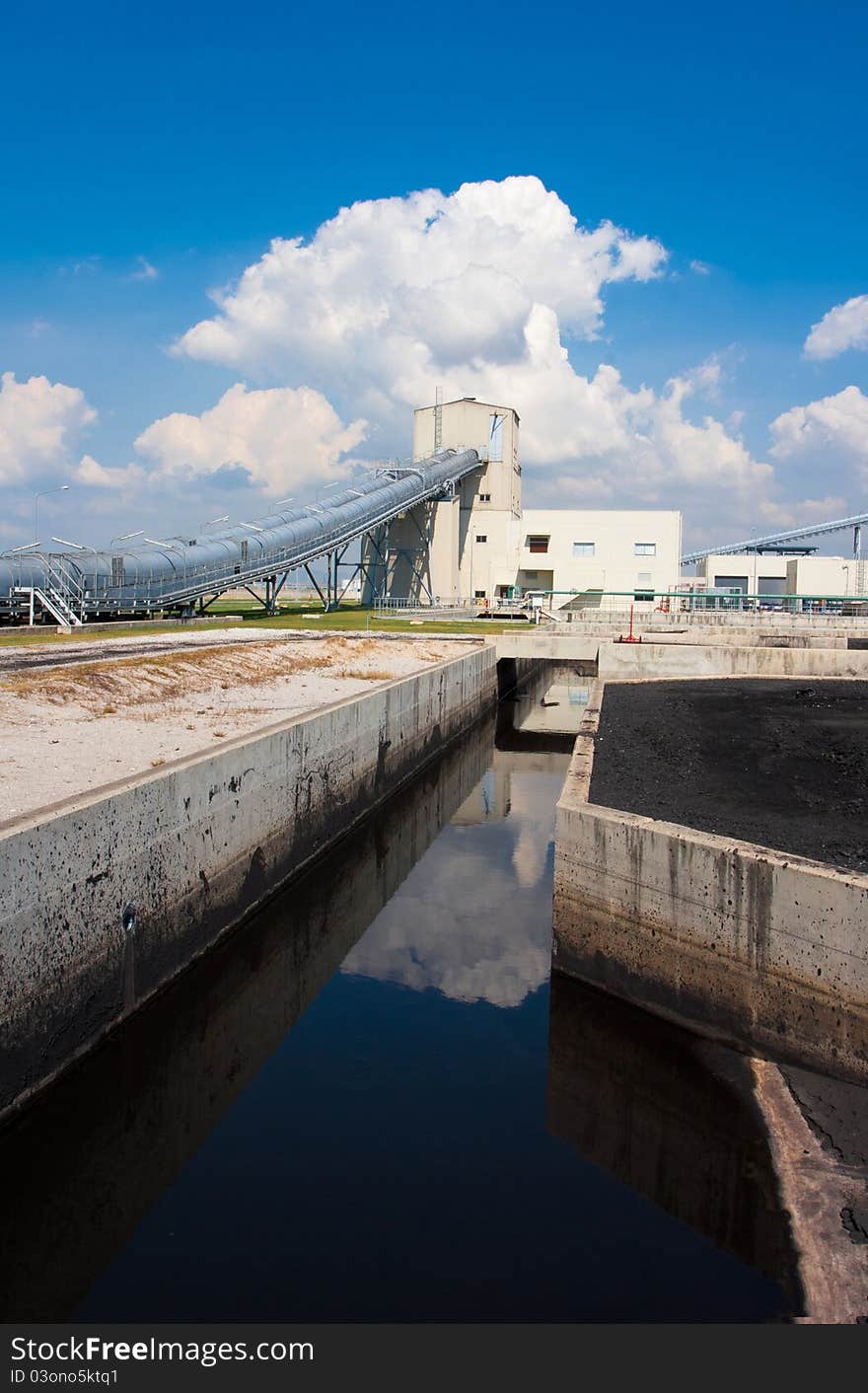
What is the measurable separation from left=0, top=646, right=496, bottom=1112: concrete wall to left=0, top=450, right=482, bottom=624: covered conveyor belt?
87.1 ft

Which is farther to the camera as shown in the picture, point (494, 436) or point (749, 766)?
point (494, 436)

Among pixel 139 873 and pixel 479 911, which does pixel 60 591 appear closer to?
pixel 479 911

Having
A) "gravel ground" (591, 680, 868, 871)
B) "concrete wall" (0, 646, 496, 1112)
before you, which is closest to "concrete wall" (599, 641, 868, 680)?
"gravel ground" (591, 680, 868, 871)

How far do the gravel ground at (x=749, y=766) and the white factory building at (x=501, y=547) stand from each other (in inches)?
1770

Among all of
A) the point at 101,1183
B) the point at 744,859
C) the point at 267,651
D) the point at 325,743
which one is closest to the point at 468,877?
the point at 325,743

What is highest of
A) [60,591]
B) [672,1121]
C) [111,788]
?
[60,591]

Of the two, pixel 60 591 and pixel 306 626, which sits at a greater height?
pixel 60 591

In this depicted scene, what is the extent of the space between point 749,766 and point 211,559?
40.9m

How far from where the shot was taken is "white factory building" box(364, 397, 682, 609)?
219 feet

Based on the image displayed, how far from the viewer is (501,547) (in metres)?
68.9

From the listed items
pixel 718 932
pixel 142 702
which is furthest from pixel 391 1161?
pixel 142 702

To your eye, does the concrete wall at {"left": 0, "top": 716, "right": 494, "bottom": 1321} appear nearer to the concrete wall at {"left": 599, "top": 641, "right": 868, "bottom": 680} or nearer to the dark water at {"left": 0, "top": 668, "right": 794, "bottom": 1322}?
the dark water at {"left": 0, "top": 668, "right": 794, "bottom": 1322}
